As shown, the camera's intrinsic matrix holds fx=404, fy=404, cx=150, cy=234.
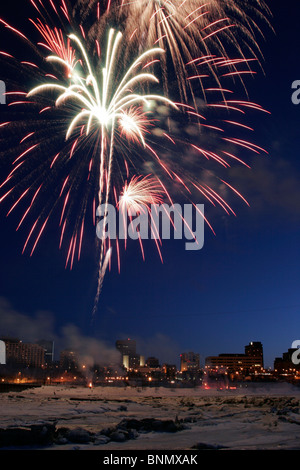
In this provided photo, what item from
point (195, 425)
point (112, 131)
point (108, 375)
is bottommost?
point (108, 375)

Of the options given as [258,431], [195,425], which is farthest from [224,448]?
[195,425]
